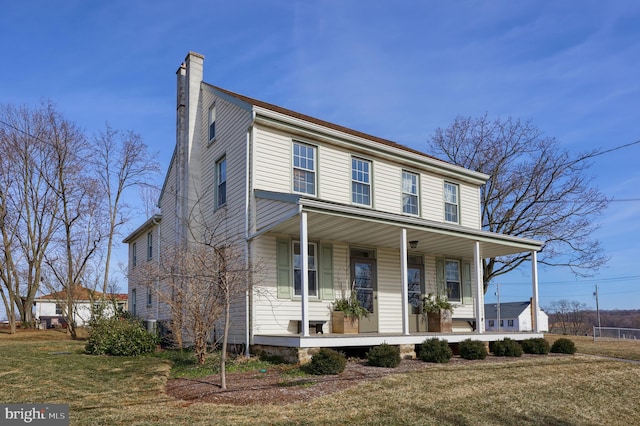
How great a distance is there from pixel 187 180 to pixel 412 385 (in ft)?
33.6

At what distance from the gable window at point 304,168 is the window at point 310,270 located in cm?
155

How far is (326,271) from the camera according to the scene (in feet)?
49.4

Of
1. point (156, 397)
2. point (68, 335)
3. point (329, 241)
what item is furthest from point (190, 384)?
point (68, 335)

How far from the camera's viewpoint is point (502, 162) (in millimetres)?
27406

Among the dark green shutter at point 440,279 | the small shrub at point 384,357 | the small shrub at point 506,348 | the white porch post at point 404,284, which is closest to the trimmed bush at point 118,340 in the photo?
the small shrub at point 384,357

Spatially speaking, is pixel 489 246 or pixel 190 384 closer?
pixel 190 384

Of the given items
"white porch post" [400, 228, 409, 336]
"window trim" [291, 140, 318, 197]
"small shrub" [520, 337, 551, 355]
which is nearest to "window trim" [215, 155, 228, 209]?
"window trim" [291, 140, 318, 197]

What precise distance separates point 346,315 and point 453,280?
577 cm

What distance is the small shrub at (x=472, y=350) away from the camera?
13.4m

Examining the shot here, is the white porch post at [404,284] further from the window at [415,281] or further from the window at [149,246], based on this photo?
the window at [149,246]

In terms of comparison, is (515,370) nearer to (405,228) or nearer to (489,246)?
(405,228)

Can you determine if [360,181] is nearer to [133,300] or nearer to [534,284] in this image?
[534,284]

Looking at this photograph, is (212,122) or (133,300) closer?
(212,122)

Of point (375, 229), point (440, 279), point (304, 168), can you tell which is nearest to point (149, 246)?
point (304, 168)
